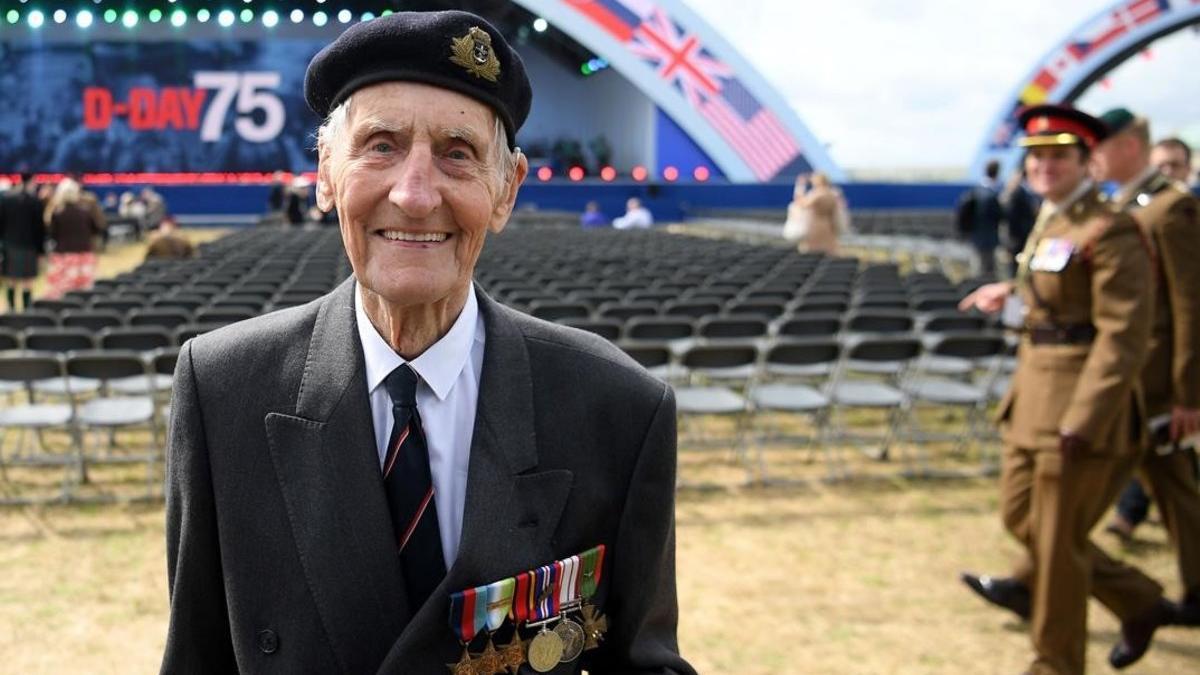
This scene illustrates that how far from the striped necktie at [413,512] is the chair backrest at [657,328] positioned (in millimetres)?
5539

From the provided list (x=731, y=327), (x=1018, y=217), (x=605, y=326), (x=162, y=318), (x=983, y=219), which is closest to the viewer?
(x=605, y=326)

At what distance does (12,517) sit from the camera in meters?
5.31

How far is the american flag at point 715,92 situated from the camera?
29.2 m

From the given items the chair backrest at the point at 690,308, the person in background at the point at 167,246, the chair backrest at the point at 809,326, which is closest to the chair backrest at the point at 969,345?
the chair backrest at the point at 809,326

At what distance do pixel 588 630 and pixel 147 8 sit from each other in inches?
1194

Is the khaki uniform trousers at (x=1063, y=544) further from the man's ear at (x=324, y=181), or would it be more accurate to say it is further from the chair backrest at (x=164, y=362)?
the chair backrest at (x=164, y=362)

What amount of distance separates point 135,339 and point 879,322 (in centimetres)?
487

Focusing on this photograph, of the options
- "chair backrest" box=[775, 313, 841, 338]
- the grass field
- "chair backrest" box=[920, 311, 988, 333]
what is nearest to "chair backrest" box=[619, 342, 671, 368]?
the grass field

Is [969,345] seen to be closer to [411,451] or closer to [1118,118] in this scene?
[1118,118]

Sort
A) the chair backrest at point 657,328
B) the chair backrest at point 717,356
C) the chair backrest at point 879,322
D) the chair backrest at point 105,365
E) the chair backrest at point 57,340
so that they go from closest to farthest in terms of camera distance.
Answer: the chair backrest at point 105,365 < the chair backrest at point 717,356 < the chair backrest at point 57,340 < the chair backrest at point 657,328 < the chair backrest at point 879,322

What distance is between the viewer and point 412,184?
114 cm

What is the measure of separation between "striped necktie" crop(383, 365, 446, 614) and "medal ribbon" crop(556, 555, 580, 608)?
136mm

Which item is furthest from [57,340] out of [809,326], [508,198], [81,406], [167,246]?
[167,246]

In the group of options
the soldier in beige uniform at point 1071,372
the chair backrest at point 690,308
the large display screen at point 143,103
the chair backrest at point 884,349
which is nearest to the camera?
the soldier in beige uniform at point 1071,372
